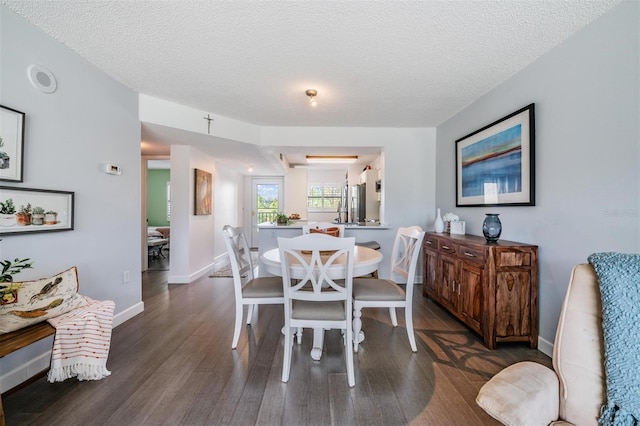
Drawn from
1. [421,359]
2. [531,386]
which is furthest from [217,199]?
[531,386]

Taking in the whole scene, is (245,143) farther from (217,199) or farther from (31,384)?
(31,384)

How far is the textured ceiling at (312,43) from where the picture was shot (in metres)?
1.64

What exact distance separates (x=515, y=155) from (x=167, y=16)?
2.97m

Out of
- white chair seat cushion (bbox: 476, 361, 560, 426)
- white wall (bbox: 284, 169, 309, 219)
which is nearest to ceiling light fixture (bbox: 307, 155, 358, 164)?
white wall (bbox: 284, 169, 309, 219)

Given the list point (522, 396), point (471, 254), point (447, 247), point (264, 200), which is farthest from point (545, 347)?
point (264, 200)

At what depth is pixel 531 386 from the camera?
0.89 metres

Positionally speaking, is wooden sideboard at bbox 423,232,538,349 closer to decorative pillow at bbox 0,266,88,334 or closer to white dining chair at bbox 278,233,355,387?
white dining chair at bbox 278,233,355,387

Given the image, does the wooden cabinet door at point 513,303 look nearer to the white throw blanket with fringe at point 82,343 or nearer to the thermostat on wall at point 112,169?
Answer: the white throw blanket with fringe at point 82,343

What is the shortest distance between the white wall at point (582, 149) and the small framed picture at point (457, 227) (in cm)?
56

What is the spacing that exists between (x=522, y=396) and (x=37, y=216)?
115 inches

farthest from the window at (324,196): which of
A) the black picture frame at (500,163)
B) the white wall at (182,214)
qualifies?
the black picture frame at (500,163)

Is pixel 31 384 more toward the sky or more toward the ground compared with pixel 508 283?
more toward the ground

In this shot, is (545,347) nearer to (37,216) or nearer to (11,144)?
(37,216)

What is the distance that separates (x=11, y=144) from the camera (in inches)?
67.9
